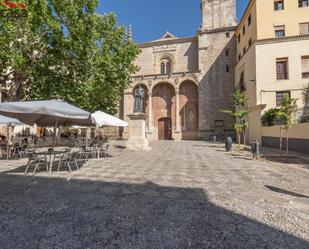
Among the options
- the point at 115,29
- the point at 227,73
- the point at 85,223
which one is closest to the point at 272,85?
the point at 227,73

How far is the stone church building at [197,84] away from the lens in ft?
88.5

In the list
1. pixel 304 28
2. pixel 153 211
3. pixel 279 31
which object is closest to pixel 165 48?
pixel 279 31

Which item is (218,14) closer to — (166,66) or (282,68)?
(166,66)

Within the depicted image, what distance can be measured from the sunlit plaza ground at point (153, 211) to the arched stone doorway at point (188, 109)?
21566 mm

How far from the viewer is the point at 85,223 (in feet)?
10.6

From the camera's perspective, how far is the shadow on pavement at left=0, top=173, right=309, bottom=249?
2709 mm

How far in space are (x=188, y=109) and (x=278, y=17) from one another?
46.2 ft

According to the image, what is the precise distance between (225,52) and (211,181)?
25.5 meters

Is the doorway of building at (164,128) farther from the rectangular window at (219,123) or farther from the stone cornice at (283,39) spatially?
the stone cornice at (283,39)

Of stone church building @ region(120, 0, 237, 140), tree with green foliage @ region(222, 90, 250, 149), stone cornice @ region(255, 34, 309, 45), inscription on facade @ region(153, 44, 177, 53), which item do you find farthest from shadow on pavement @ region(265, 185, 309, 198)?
inscription on facade @ region(153, 44, 177, 53)

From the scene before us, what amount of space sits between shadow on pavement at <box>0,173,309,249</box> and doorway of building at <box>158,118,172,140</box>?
2441 centimetres

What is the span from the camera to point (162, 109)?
2950 centimetres

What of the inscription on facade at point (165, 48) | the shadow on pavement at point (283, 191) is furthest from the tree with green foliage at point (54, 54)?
the inscription on facade at point (165, 48)

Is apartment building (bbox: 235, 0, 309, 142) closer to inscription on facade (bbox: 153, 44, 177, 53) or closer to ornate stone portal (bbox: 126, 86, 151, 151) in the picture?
ornate stone portal (bbox: 126, 86, 151, 151)
